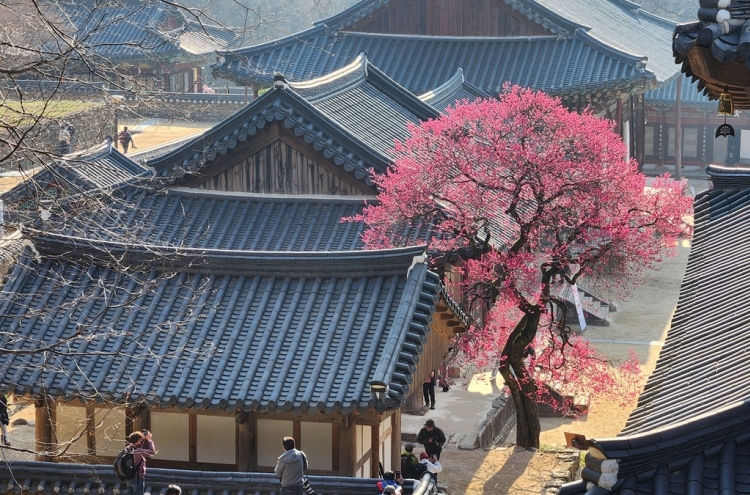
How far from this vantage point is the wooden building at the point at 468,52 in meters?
34.3

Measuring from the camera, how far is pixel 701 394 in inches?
352

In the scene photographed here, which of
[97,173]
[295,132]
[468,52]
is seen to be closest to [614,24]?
[468,52]

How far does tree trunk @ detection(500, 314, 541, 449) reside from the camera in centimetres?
1950

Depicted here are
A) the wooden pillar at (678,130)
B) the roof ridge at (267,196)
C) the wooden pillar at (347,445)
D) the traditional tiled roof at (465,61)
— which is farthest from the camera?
the wooden pillar at (678,130)

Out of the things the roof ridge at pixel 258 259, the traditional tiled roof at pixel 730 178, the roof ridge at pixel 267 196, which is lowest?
the roof ridge at pixel 258 259

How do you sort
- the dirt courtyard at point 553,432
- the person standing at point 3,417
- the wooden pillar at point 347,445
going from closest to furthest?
1. the wooden pillar at point 347,445
2. the dirt courtyard at point 553,432
3. the person standing at point 3,417

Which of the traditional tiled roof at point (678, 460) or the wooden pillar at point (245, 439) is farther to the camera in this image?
the wooden pillar at point (245, 439)

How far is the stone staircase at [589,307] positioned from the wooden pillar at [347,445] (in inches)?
655

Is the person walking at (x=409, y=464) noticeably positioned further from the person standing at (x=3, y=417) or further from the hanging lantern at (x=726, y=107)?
the hanging lantern at (x=726, y=107)

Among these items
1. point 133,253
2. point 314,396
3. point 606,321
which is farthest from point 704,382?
point 606,321

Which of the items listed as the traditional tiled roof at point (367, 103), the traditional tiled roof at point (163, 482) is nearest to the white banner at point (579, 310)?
the traditional tiled roof at point (367, 103)

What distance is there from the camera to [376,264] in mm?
15781

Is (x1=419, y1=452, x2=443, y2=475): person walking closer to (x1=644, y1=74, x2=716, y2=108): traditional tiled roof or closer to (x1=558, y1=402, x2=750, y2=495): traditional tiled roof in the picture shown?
(x1=558, y1=402, x2=750, y2=495): traditional tiled roof

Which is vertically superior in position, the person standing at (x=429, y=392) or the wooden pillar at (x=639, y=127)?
the wooden pillar at (x=639, y=127)
